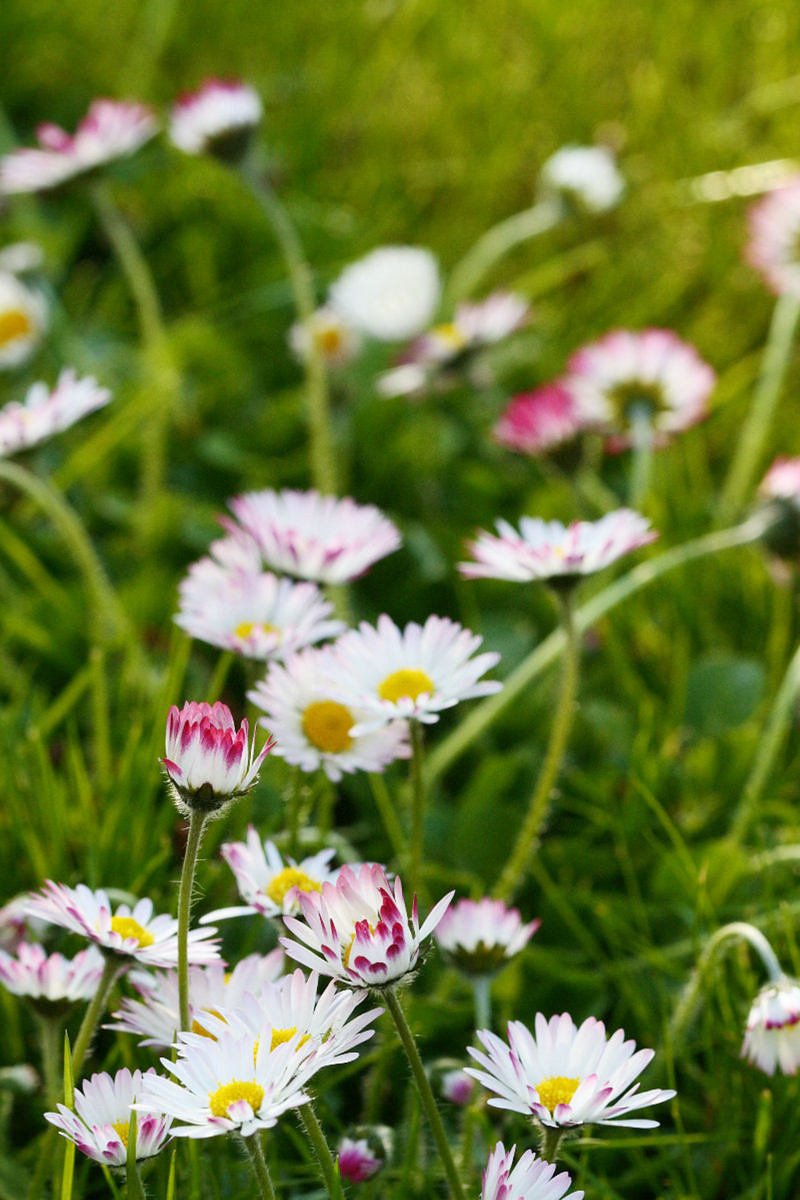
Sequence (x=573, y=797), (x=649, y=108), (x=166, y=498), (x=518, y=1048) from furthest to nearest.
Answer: (x=649, y=108) < (x=166, y=498) < (x=573, y=797) < (x=518, y=1048)

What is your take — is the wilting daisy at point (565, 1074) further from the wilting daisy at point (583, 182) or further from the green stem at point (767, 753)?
the wilting daisy at point (583, 182)

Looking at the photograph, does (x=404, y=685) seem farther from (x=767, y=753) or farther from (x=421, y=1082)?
(x=767, y=753)

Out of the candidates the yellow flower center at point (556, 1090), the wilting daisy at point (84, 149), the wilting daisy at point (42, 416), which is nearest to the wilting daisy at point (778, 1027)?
the yellow flower center at point (556, 1090)

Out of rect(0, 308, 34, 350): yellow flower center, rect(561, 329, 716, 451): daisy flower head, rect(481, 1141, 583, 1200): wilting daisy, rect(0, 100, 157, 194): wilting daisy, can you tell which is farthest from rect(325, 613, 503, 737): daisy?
rect(0, 308, 34, 350): yellow flower center

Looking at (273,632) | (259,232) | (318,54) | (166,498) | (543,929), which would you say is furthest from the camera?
(318,54)

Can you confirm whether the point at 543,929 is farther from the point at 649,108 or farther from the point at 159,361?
the point at 649,108

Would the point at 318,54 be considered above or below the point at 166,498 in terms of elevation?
above

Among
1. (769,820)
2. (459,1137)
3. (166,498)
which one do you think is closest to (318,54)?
(166,498)
